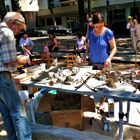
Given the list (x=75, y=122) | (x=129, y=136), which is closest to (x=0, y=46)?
(x=75, y=122)

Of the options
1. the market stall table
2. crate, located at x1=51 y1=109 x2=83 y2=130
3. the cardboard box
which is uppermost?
the market stall table

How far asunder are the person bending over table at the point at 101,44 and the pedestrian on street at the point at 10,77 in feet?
4.92

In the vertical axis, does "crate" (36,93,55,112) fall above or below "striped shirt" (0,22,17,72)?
below

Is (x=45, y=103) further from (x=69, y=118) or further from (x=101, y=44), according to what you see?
(x=101, y=44)

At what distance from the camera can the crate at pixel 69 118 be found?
447cm

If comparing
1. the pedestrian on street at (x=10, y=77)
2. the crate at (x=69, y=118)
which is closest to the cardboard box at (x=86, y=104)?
the crate at (x=69, y=118)

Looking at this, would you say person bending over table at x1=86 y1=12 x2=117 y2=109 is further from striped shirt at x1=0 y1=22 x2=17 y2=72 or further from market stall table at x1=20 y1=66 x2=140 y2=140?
striped shirt at x1=0 y1=22 x2=17 y2=72

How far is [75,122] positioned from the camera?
4535 millimetres

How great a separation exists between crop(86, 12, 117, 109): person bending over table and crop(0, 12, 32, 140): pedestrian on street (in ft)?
4.92

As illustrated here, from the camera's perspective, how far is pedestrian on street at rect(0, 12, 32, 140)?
3.44m

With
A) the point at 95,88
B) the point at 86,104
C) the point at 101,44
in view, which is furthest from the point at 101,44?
the point at 95,88

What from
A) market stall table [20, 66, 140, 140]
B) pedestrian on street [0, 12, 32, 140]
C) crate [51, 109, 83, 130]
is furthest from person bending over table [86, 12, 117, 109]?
pedestrian on street [0, 12, 32, 140]

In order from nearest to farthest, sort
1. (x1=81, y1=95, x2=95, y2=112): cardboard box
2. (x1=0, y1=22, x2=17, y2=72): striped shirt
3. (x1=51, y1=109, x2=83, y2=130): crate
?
(x1=0, y1=22, x2=17, y2=72): striped shirt → (x1=51, y1=109, x2=83, y2=130): crate → (x1=81, y1=95, x2=95, y2=112): cardboard box

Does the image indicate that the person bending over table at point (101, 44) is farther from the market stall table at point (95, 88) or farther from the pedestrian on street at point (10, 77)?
the pedestrian on street at point (10, 77)
